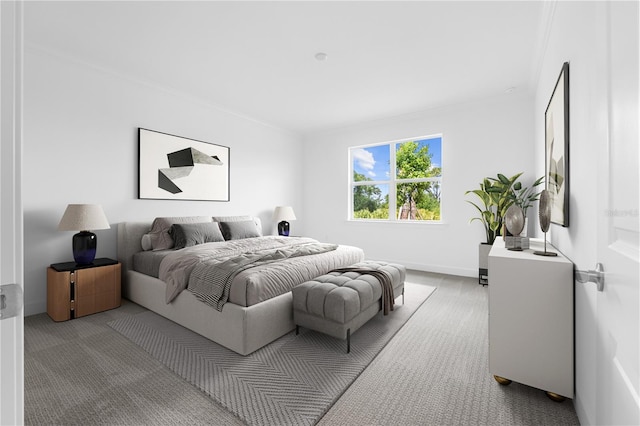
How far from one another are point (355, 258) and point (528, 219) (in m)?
2.49

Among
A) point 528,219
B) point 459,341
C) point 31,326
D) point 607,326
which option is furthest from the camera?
point 528,219

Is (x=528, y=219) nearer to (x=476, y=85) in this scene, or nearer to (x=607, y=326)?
(x=476, y=85)

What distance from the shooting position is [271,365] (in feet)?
6.48

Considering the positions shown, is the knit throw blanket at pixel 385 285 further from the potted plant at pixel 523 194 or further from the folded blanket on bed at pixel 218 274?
the potted plant at pixel 523 194

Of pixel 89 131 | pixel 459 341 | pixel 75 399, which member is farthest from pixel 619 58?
pixel 89 131

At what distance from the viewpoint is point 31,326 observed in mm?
2551

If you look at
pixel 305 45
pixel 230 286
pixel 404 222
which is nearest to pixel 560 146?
pixel 305 45

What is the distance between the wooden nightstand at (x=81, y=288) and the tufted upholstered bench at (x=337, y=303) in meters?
2.07

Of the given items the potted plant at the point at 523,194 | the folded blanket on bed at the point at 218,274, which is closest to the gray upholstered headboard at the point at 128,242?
the folded blanket on bed at the point at 218,274

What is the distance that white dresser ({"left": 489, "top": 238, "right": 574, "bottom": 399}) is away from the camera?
1.54 meters

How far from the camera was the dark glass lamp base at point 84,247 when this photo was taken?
112 inches

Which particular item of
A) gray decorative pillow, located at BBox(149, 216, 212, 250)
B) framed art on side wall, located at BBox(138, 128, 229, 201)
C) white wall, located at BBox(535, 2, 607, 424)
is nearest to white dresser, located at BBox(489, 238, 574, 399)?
white wall, located at BBox(535, 2, 607, 424)

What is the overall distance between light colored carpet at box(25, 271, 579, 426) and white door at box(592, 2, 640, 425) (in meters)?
0.83

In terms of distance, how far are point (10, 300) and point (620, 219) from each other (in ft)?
4.52
